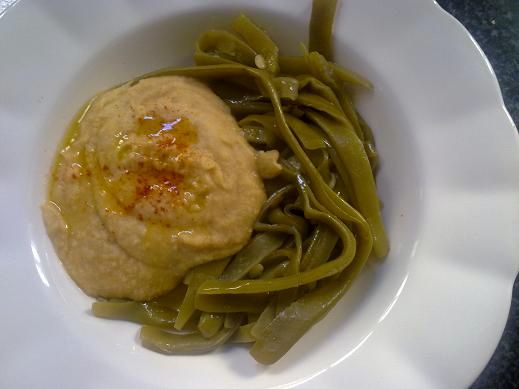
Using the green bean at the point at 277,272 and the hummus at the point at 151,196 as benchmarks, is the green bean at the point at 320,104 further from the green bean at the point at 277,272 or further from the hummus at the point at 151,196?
the green bean at the point at 277,272

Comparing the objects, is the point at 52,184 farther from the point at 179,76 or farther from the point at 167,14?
the point at 167,14

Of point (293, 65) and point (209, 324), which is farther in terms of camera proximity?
point (293, 65)

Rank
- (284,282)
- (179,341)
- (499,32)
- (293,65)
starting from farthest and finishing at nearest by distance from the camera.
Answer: (499,32) → (293,65) → (179,341) → (284,282)

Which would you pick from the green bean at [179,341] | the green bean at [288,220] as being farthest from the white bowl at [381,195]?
the green bean at [288,220]

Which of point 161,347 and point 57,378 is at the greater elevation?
point 57,378

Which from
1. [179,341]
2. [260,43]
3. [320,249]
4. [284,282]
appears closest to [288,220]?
[320,249]

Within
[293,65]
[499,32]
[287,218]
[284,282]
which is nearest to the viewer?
[284,282]

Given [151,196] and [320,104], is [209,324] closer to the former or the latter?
[151,196]

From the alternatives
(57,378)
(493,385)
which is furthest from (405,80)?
(57,378)
